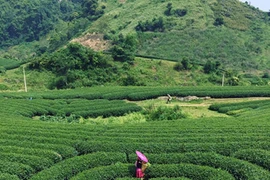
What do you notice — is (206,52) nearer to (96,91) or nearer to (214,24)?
(214,24)

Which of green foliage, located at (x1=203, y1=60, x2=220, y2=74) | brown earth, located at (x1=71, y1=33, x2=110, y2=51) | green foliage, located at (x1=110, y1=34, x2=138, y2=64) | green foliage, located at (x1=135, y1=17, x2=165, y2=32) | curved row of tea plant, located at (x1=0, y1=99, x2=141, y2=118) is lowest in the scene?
curved row of tea plant, located at (x1=0, y1=99, x2=141, y2=118)

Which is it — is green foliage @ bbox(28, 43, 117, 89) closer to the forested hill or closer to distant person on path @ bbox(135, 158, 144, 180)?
distant person on path @ bbox(135, 158, 144, 180)

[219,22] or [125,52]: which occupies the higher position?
[219,22]

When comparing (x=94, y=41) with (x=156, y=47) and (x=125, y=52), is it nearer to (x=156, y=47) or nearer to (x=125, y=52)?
(x=156, y=47)

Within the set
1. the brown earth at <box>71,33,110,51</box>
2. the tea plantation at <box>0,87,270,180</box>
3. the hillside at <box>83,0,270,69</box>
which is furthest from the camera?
the brown earth at <box>71,33,110,51</box>

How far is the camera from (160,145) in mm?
16844

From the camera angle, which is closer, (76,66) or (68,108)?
(68,108)

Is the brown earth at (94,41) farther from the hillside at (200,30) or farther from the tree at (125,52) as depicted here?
the tree at (125,52)

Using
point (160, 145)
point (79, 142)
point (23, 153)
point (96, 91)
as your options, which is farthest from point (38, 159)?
point (96, 91)

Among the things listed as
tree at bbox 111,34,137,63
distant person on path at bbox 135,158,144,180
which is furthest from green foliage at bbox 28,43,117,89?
distant person on path at bbox 135,158,144,180

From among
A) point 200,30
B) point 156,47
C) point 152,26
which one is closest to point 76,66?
point 156,47

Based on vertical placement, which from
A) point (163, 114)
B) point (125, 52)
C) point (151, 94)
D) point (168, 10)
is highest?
point (168, 10)

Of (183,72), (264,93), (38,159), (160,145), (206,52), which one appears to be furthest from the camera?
(206,52)

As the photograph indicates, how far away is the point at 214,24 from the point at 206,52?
459 inches
